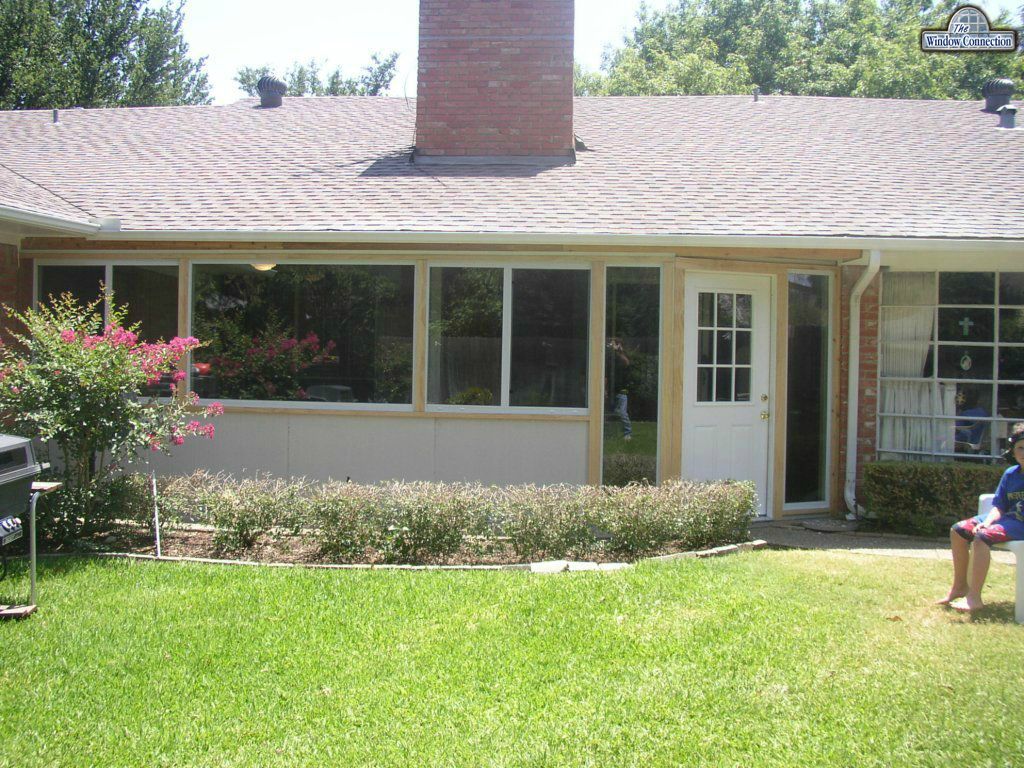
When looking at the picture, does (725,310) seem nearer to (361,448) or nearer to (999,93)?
(361,448)

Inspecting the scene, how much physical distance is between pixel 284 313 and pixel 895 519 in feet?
19.7

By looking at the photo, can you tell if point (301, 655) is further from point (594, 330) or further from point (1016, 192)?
point (1016, 192)

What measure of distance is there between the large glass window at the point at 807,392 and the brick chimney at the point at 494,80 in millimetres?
3239

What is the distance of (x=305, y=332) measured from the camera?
845 cm

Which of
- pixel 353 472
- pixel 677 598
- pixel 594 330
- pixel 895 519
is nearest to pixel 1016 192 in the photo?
pixel 895 519

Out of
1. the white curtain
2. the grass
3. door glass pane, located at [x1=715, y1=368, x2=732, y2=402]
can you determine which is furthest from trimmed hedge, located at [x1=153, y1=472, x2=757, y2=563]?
the white curtain

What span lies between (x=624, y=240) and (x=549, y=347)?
3.90ft

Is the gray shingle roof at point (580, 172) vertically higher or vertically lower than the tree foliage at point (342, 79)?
lower

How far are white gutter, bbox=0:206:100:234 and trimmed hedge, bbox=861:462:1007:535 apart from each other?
293 inches

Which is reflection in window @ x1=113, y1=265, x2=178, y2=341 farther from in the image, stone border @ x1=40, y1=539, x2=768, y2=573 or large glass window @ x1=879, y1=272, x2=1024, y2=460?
large glass window @ x1=879, y1=272, x2=1024, y2=460

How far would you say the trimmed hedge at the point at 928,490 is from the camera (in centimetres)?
785

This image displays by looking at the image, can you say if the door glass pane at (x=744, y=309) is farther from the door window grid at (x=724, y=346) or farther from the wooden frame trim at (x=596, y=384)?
the wooden frame trim at (x=596, y=384)

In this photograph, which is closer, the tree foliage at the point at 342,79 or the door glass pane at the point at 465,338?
the door glass pane at the point at 465,338

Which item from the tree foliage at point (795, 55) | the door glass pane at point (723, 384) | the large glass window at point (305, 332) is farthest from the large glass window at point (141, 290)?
the tree foliage at point (795, 55)
